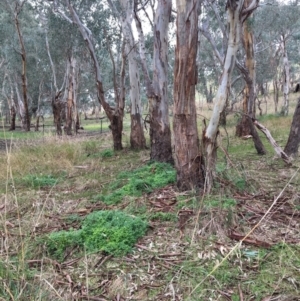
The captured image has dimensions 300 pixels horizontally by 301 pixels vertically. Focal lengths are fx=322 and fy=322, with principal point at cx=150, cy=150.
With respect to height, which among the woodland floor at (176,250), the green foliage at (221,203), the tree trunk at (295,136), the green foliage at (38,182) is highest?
the tree trunk at (295,136)

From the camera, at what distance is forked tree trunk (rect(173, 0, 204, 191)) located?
12.2 feet

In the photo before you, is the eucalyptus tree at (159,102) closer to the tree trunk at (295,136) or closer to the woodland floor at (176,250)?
the woodland floor at (176,250)

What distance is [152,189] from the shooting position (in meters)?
4.15

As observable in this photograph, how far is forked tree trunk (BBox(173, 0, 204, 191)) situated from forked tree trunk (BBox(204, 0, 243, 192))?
155 mm

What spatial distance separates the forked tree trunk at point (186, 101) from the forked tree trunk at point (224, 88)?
16cm

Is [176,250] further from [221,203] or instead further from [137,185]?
[137,185]

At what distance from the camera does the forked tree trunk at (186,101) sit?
3.71m

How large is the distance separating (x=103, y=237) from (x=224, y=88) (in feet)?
7.13

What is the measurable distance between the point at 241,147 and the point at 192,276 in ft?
20.5

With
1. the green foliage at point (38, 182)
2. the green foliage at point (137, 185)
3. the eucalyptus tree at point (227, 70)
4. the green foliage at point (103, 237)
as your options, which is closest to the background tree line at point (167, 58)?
the eucalyptus tree at point (227, 70)

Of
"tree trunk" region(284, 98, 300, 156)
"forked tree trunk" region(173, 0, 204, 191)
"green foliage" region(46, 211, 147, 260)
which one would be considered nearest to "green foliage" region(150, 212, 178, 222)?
"green foliage" region(46, 211, 147, 260)

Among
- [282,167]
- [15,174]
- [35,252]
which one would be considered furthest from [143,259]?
[15,174]

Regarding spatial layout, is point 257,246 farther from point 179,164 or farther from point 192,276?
point 179,164

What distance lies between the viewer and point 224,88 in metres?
3.77
